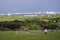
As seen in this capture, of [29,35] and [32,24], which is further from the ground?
[32,24]

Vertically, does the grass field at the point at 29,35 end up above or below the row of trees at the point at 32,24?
below

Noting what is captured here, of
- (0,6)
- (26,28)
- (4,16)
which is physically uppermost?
(0,6)

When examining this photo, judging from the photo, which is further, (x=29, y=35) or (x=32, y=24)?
(x=32, y=24)

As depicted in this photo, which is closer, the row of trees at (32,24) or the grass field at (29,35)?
the grass field at (29,35)

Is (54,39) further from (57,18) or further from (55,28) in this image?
(57,18)

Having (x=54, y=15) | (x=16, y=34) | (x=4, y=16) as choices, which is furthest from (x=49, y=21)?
(x=4, y=16)

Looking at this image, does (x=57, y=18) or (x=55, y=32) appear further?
(x=57, y=18)

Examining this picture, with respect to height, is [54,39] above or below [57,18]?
below
